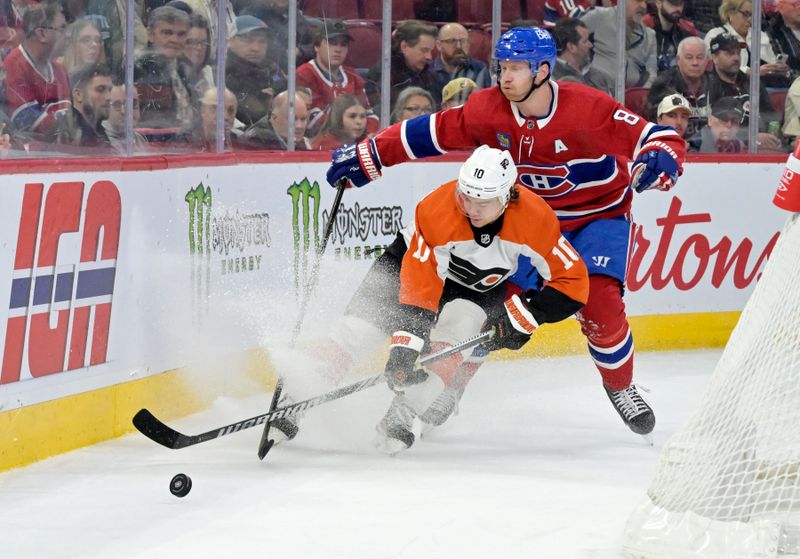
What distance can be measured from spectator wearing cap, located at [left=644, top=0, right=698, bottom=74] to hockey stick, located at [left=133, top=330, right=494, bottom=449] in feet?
9.78

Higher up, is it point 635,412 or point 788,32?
point 788,32

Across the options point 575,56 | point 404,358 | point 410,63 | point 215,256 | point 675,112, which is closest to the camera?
point 404,358

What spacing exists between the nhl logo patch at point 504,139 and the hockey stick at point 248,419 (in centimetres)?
62

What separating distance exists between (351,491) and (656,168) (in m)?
1.36

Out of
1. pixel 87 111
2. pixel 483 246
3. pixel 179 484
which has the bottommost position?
pixel 179 484

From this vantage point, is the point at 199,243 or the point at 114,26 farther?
the point at 199,243

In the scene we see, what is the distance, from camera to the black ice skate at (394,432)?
14.0 feet

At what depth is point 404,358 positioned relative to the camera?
4.07 m

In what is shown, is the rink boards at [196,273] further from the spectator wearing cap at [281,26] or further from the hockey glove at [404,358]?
the hockey glove at [404,358]

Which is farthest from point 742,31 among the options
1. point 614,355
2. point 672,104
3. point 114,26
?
point 114,26

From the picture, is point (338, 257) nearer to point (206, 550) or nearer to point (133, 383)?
point (133, 383)

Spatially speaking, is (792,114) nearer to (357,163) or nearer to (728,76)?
(728,76)

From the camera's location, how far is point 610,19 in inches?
265

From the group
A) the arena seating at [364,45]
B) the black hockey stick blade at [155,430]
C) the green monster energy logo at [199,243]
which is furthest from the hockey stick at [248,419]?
the arena seating at [364,45]
